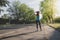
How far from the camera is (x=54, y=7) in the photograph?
70.4m

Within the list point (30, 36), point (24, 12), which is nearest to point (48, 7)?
point (24, 12)

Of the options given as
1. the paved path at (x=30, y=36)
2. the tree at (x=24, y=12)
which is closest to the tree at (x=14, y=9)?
the tree at (x=24, y=12)

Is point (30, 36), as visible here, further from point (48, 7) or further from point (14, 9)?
point (14, 9)

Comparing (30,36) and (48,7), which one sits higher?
(48,7)

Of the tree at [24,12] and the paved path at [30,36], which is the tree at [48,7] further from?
the paved path at [30,36]

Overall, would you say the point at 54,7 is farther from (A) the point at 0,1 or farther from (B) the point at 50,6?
(A) the point at 0,1

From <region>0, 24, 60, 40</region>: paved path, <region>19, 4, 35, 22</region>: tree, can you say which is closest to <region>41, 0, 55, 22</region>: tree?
<region>19, 4, 35, 22</region>: tree

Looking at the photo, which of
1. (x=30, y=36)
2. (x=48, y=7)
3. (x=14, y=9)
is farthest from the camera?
(x=14, y=9)

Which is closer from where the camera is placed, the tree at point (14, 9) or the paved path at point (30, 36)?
the paved path at point (30, 36)

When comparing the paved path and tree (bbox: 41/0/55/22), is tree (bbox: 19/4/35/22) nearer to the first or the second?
tree (bbox: 41/0/55/22)

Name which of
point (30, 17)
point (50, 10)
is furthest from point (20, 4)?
point (50, 10)

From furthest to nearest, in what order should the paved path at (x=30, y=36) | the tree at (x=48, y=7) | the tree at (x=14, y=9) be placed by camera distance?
the tree at (x=14, y=9), the tree at (x=48, y=7), the paved path at (x=30, y=36)

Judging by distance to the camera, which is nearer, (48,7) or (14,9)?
(48,7)

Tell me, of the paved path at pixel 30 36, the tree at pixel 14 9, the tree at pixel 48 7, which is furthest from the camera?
the tree at pixel 14 9
